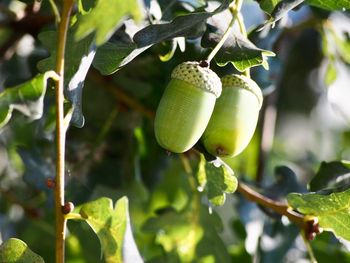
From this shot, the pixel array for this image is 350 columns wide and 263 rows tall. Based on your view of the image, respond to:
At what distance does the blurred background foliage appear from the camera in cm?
141

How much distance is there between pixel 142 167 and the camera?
63.1 inches

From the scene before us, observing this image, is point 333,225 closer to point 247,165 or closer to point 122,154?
point 122,154

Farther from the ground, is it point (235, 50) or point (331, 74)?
point (235, 50)

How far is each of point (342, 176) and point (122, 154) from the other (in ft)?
1.73

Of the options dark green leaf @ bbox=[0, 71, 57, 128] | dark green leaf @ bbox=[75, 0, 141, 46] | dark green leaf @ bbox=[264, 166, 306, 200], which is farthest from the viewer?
dark green leaf @ bbox=[264, 166, 306, 200]

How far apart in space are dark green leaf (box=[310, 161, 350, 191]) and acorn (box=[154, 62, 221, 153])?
30 cm

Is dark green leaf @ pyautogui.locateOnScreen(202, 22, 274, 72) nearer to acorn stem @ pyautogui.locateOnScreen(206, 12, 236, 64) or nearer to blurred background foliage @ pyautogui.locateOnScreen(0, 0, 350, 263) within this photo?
acorn stem @ pyautogui.locateOnScreen(206, 12, 236, 64)

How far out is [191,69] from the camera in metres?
0.98

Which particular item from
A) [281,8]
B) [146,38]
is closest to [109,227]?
[146,38]

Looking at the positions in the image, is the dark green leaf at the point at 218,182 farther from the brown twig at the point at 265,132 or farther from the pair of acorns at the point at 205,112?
the brown twig at the point at 265,132

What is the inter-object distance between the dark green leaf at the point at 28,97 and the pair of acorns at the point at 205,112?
0.46 ft

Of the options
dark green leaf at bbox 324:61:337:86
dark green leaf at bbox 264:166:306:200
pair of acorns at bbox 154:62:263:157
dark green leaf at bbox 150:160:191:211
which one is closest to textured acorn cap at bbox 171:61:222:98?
pair of acorns at bbox 154:62:263:157

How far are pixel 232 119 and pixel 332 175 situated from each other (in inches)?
11.9

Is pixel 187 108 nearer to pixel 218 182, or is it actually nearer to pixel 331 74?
pixel 218 182
